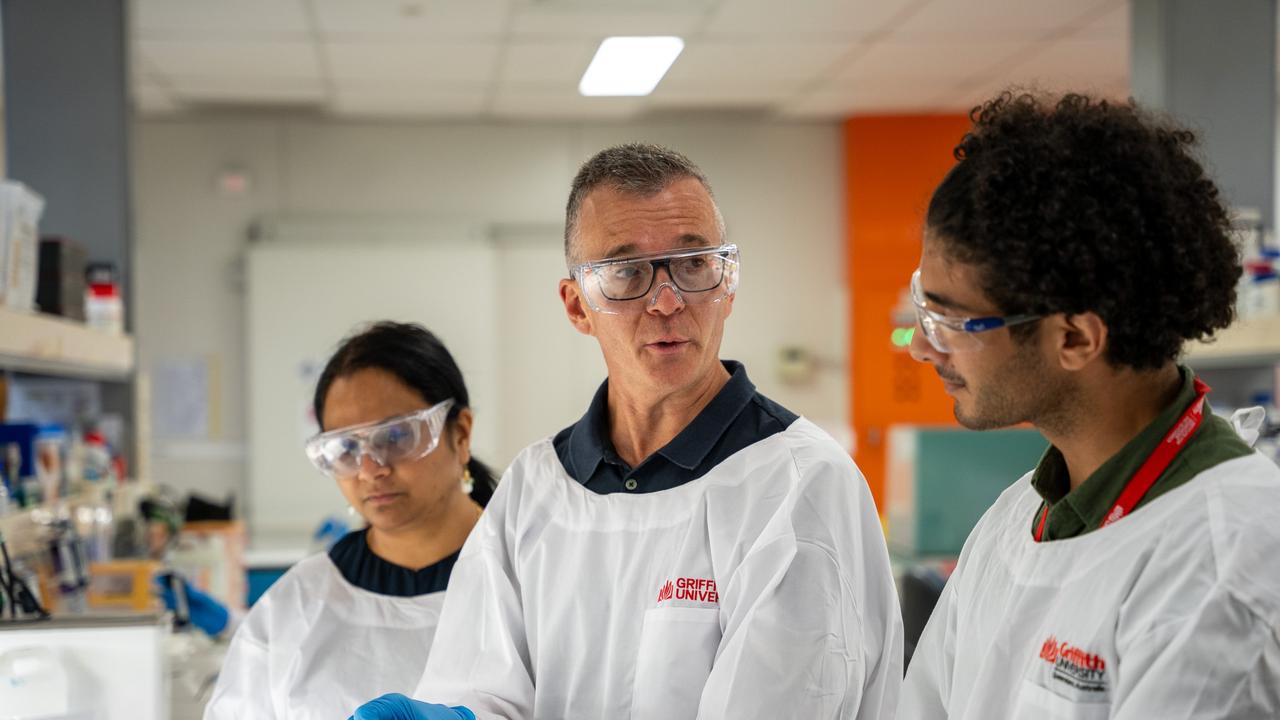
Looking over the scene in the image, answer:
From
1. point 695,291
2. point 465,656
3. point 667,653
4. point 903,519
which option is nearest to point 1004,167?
point 695,291

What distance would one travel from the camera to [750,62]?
5.46 metres

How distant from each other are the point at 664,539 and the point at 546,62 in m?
4.23

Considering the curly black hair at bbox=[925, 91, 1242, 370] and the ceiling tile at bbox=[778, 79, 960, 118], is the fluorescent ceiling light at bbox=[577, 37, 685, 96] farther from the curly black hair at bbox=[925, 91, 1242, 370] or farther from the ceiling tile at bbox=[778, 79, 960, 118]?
the curly black hair at bbox=[925, 91, 1242, 370]

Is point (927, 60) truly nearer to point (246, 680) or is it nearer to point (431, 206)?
point (431, 206)

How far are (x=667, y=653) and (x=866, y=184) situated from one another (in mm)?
5593

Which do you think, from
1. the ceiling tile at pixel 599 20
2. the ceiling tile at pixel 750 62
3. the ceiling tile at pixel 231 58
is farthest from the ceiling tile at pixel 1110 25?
the ceiling tile at pixel 231 58

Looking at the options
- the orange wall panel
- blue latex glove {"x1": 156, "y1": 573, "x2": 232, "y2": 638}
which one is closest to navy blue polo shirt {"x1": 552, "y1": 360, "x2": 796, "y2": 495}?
blue latex glove {"x1": 156, "y1": 573, "x2": 232, "y2": 638}

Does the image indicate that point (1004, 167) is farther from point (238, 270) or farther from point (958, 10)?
point (238, 270)

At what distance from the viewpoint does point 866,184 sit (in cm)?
668

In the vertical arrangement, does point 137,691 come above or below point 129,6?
below

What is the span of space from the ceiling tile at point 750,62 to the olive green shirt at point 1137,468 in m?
4.25

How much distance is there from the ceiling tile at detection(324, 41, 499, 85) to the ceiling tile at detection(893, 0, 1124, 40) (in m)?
1.88

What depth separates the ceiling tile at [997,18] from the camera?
15.4 ft

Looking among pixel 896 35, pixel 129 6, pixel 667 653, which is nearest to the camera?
pixel 667 653
